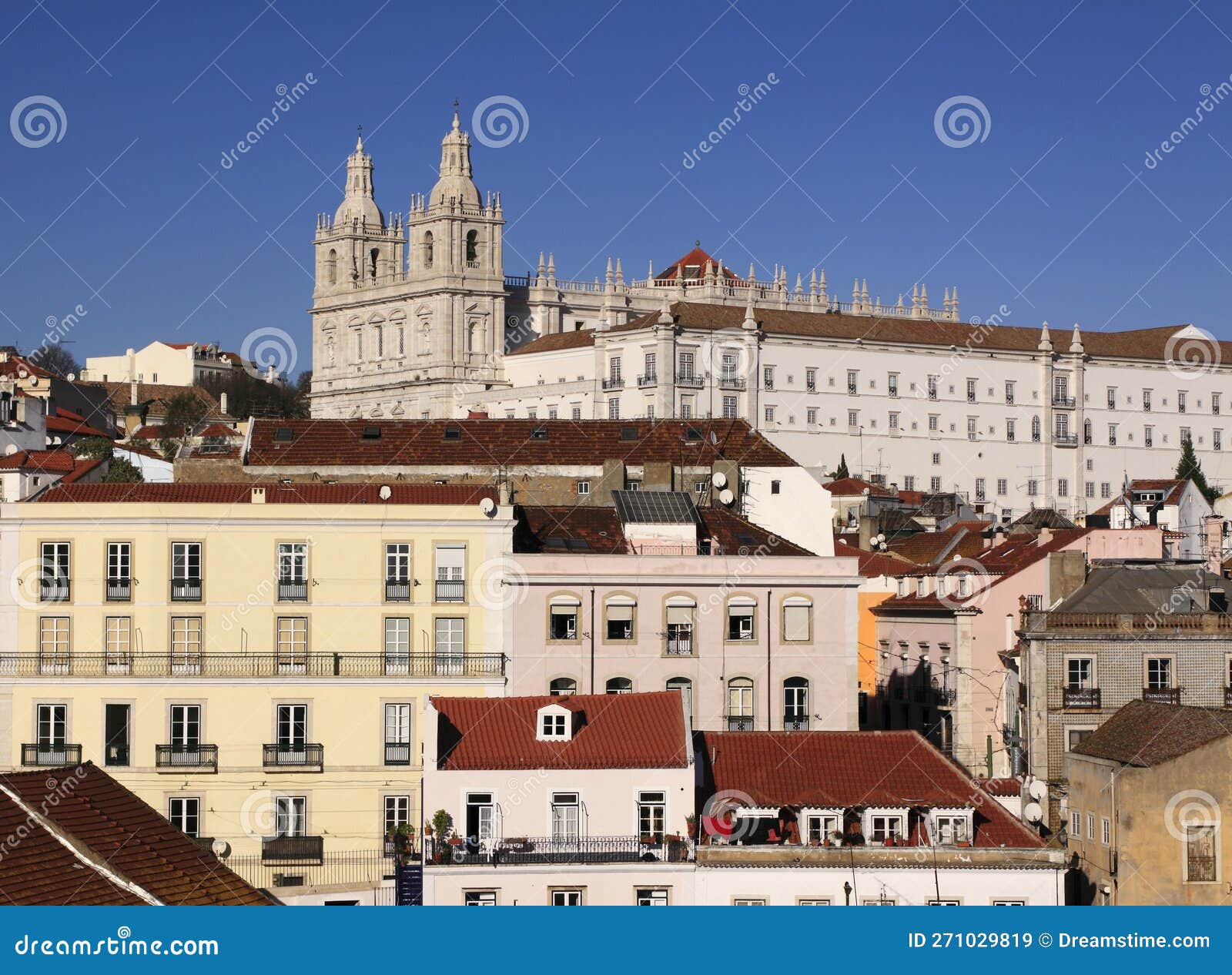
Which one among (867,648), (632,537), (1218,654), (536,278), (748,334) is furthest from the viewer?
(536,278)

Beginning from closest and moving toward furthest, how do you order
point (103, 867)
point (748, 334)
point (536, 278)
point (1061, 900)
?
point (103, 867), point (1061, 900), point (748, 334), point (536, 278)

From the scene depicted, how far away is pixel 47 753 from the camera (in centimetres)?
3728

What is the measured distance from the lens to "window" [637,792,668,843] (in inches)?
1222

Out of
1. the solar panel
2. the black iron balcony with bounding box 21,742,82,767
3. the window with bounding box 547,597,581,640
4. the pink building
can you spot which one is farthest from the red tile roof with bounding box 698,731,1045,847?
the black iron balcony with bounding box 21,742,82,767

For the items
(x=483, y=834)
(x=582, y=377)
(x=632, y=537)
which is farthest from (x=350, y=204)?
(x=483, y=834)

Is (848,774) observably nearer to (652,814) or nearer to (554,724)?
(652,814)

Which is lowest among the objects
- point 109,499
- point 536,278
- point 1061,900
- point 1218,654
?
point 1061,900

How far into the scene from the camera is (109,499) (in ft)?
129

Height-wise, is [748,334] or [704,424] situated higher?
[748,334]

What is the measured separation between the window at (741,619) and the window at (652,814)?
8.49 m

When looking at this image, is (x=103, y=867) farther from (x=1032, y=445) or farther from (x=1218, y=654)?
(x=1032, y=445)

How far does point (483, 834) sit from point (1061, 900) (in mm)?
8027

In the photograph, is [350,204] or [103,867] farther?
[350,204]

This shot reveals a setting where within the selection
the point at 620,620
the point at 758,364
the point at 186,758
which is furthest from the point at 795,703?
the point at 758,364
